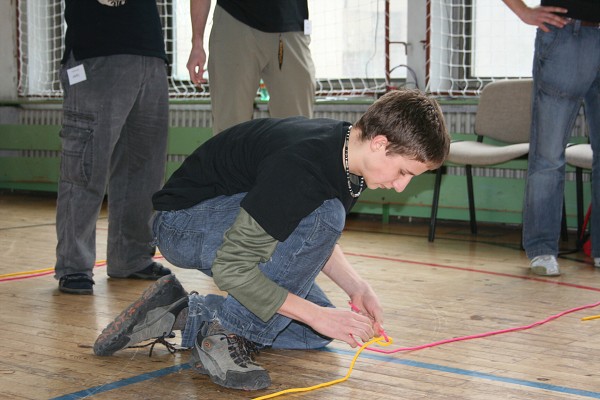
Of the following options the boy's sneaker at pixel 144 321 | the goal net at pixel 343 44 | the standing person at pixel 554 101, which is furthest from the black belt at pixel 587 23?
the goal net at pixel 343 44

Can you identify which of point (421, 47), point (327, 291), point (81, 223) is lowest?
point (327, 291)

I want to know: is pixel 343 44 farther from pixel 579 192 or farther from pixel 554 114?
pixel 554 114

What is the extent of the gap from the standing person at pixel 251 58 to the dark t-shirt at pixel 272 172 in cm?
104

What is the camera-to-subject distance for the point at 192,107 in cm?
538

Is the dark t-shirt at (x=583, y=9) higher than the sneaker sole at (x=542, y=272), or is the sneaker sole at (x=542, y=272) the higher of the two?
the dark t-shirt at (x=583, y=9)

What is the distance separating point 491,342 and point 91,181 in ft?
4.27

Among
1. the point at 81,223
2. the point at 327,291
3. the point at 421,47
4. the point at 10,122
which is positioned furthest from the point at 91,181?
the point at 10,122

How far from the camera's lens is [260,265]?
5.64 ft

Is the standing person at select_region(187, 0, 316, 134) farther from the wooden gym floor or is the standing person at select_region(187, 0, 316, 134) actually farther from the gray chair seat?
the gray chair seat

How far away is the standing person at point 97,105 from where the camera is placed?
263cm

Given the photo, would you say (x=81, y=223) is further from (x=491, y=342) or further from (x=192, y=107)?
(x=192, y=107)

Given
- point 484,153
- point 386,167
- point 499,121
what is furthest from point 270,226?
point 499,121

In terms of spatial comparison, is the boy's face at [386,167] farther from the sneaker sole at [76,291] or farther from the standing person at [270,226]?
the sneaker sole at [76,291]

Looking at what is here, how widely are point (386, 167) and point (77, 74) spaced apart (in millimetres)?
1372
